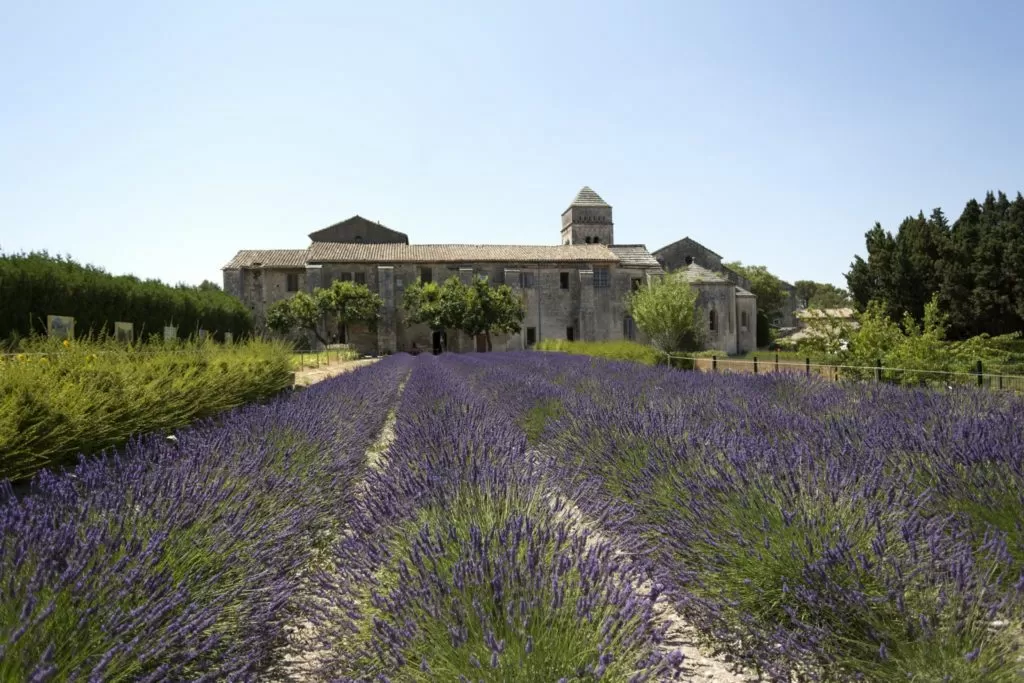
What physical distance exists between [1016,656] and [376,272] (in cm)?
3624

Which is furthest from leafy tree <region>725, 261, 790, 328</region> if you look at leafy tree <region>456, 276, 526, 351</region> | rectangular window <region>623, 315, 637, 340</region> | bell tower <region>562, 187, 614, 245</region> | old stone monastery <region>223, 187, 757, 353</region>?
leafy tree <region>456, 276, 526, 351</region>

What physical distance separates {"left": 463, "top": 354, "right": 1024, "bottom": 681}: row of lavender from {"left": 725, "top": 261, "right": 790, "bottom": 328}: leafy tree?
5430 cm

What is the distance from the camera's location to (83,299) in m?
16.8

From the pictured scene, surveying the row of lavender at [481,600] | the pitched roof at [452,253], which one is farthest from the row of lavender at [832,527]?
the pitched roof at [452,253]

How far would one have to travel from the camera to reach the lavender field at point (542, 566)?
5.98 ft

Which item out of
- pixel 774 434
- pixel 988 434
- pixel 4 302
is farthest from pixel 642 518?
pixel 4 302

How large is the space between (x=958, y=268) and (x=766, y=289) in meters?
31.0

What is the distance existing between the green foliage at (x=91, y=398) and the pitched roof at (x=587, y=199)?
121 ft

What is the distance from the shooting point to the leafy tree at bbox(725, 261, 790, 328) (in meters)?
56.4

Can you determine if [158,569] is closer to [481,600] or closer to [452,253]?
[481,600]

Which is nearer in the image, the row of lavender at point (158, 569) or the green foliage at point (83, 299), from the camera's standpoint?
the row of lavender at point (158, 569)

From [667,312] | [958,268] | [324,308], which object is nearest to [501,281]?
[324,308]

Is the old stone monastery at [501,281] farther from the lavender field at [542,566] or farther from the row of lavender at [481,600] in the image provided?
the row of lavender at [481,600]

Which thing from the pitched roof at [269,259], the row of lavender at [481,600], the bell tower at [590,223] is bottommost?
the row of lavender at [481,600]
